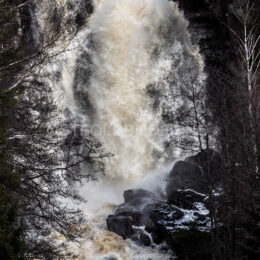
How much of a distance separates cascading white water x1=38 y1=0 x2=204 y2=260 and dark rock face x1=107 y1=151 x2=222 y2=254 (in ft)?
9.28

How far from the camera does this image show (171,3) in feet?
72.9

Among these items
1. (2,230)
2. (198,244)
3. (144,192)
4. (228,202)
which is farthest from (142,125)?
(2,230)

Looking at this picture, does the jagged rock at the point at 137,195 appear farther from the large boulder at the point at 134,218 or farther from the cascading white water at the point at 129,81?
the cascading white water at the point at 129,81

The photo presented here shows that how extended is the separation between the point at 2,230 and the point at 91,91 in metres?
15.6

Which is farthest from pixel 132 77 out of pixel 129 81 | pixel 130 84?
pixel 130 84

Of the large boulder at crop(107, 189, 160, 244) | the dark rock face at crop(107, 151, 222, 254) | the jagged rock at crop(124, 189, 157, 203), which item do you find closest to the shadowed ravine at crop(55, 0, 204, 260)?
the jagged rock at crop(124, 189, 157, 203)

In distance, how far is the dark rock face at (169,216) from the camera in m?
11.9

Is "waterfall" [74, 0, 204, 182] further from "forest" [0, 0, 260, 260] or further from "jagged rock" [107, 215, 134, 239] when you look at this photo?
"jagged rock" [107, 215, 134, 239]

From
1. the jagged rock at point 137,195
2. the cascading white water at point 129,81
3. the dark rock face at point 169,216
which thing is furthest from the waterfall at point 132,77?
the dark rock face at point 169,216

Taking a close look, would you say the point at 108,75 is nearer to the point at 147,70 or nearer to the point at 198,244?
Answer: the point at 147,70

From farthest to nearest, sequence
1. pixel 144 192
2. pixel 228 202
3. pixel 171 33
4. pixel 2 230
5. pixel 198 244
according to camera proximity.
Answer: pixel 171 33
pixel 144 192
pixel 198 244
pixel 228 202
pixel 2 230

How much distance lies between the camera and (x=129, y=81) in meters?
20.1

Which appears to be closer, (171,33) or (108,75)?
(108,75)

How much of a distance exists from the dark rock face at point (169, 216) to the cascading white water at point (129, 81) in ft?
9.28
